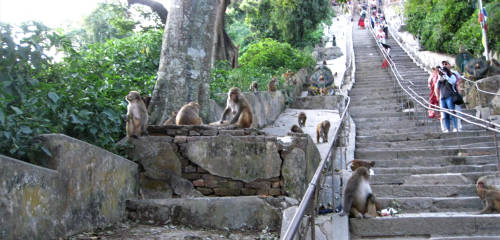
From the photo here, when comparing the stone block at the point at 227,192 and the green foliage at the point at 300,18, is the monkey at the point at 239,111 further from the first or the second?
the green foliage at the point at 300,18

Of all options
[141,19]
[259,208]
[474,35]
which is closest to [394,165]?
[259,208]

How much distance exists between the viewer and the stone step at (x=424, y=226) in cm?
517

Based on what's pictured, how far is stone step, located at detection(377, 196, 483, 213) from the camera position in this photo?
6.23 meters

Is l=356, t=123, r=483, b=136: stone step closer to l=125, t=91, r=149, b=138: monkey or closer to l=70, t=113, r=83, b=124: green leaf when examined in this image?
l=125, t=91, r=149, b=138: monkey

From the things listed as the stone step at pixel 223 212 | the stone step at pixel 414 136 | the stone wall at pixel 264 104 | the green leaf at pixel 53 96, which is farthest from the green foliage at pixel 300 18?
the green leaf at pixel 53 96

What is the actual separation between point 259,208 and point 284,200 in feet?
1.03

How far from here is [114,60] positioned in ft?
35.8

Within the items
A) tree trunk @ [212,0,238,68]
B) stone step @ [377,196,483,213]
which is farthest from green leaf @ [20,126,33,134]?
tree trunk @ [212,0,238,68]

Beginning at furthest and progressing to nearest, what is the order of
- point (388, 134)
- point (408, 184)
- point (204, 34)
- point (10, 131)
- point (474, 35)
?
point (474, 35), point (388, 134), point (204, 34), point (408, 184), point (10, 131)

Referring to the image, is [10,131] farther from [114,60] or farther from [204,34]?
[114,60]

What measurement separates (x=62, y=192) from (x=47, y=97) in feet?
4.44

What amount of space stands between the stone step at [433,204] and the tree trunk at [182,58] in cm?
376

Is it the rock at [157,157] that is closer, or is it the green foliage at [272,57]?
the rock at [157,157]

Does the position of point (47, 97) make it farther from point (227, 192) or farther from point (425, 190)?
point (425, 190)
